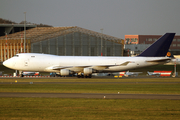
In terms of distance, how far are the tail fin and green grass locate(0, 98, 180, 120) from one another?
3097 centimetres

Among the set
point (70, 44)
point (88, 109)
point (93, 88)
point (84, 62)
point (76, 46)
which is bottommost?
point (88, 109)

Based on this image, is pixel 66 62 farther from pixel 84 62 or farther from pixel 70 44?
pixel 70 44

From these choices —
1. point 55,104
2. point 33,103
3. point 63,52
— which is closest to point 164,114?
point 55,104

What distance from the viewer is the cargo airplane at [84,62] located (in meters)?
48.5

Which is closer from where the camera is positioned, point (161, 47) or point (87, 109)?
point (87, 109)

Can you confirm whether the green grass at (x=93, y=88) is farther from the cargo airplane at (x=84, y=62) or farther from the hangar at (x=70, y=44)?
the hangar at (x=70, y=44)

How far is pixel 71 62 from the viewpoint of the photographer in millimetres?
49906

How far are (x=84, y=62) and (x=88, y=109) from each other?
104ft

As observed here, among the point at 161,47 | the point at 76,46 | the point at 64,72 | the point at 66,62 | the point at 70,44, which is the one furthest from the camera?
the point at 76,46

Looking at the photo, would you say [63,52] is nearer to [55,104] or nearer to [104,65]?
[104,65]

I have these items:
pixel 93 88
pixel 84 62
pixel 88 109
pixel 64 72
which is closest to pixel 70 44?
pixel 84 62

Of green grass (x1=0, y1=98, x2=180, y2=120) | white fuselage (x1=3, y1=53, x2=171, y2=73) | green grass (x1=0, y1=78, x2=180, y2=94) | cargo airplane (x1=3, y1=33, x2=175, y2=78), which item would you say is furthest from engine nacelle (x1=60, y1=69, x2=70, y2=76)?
green grass (x1=0, y1=98, x2=180, y2=120)

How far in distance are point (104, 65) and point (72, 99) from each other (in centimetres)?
2678

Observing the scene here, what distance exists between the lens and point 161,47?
2048 inches
